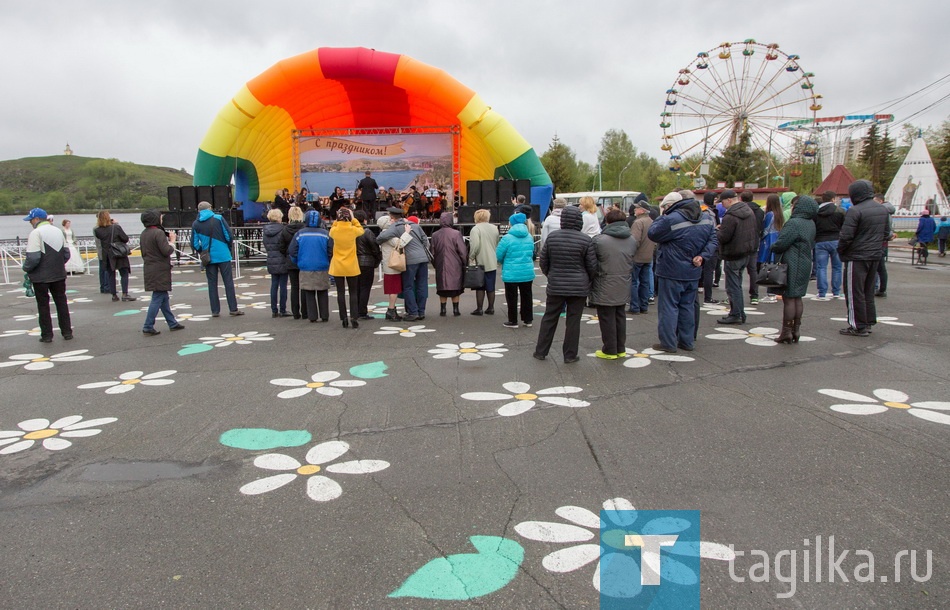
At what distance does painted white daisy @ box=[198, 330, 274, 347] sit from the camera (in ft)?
21.5

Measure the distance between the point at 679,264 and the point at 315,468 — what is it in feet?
13.2

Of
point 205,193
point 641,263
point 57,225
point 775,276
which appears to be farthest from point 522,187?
point 57,225

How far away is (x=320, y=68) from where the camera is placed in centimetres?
1756

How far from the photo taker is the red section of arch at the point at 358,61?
1747 centimetres

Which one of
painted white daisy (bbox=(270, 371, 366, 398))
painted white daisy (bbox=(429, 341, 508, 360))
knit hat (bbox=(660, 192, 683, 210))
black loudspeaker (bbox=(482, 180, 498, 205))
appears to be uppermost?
black loudspeaker (bbox=(482, 180, 498, 205))

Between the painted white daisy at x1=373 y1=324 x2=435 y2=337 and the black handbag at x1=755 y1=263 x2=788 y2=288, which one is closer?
the black handbag at x1=755 y1=263 x2=788 y2=288

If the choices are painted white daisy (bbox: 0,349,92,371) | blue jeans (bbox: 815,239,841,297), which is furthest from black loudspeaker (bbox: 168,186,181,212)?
blue jeans (bbox: 815,239,841,297)

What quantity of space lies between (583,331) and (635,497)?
13.5ft

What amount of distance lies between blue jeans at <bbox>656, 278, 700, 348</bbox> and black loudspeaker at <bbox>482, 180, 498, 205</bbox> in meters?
11.7

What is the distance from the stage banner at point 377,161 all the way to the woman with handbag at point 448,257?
1270 cm

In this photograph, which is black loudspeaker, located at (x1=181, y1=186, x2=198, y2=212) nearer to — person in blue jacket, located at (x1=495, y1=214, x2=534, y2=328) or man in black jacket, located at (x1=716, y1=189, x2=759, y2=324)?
person in blue jacket, located at (x1=495, y1=214, x2=534, y2=328)

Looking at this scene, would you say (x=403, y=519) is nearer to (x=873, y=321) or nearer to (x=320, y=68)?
(x=873, y=321)

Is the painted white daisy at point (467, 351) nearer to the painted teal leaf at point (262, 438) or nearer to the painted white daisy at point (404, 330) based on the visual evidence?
the painted white daisy at point (404, 330)

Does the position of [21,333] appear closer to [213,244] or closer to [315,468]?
[213,244]
